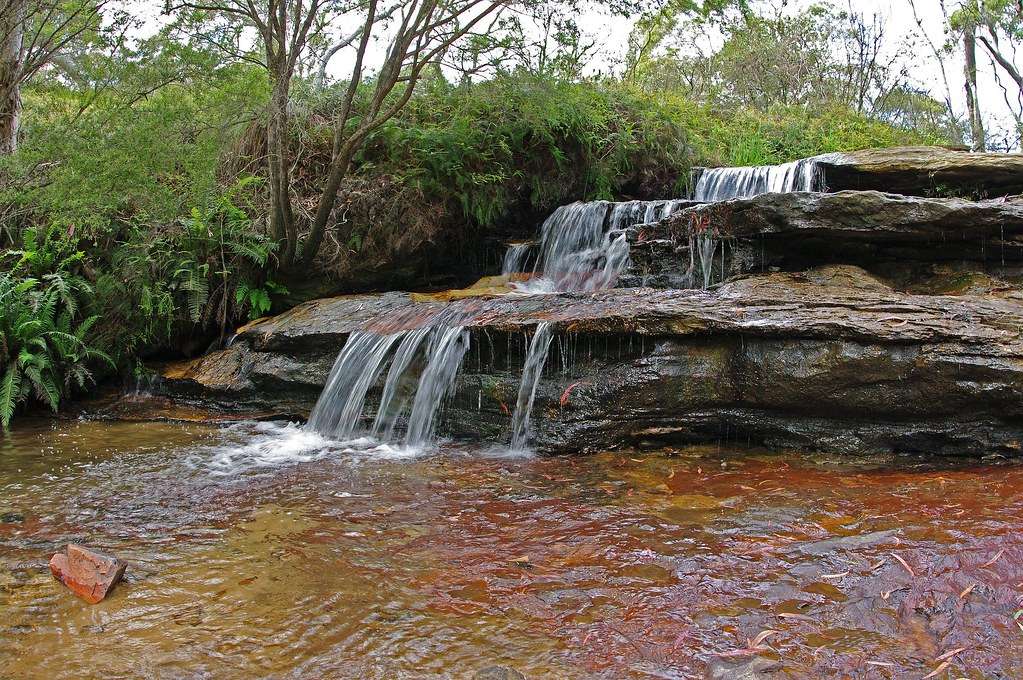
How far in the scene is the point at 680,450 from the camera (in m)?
5.46

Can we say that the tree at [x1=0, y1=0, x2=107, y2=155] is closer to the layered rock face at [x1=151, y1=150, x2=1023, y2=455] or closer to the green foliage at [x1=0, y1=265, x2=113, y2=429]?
the green foliage at [x1=0, y1=265, x2=113, y2=429]

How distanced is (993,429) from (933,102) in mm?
26433

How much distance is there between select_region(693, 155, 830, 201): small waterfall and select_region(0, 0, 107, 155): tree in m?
8.94

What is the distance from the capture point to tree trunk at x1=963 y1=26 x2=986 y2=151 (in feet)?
71.1

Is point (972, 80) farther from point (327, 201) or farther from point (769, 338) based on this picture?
point (327, 201)

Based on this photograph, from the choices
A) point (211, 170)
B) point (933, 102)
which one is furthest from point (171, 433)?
point (933, 102)

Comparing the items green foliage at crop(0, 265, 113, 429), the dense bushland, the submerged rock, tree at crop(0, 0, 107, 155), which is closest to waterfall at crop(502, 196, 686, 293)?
the dense bushland

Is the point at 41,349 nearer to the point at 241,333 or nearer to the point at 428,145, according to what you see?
the point at 241,333

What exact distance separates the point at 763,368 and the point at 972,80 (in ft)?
76.4

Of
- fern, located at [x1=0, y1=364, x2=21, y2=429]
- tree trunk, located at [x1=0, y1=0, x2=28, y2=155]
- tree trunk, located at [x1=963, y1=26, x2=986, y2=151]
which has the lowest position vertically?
fern, located at [x1=0, y1=364, x2=21, y2=429]

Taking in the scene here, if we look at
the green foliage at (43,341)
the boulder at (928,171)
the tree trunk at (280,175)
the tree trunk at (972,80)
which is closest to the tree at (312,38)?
the tree trunk at (280,175)

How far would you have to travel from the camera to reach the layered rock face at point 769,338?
5.00 meters

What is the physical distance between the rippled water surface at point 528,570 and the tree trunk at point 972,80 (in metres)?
22.2

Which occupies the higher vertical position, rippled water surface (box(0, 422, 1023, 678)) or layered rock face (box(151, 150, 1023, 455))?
layered rock face (box(151, 150, 1023, 455))
